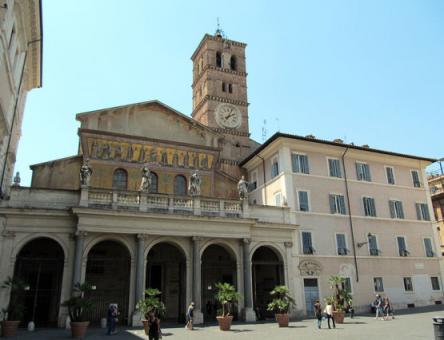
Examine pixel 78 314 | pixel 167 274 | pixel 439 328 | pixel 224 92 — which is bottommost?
pixel 439 328

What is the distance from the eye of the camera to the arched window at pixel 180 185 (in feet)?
96.1

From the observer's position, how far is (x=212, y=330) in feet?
65.5

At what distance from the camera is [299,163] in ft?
97.9

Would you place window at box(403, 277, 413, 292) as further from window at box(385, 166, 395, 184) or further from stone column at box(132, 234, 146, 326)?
stone column at box(132, 234, 146, 326)

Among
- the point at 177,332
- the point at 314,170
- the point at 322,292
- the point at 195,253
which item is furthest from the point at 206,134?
the point at 177,332

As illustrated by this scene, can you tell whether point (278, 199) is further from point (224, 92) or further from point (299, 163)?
point (224, 92)

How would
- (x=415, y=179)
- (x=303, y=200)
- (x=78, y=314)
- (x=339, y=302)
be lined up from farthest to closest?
(x=415, y=179) < (x=303, y=200) < (x=339, y=302) < (x=78, y=314)

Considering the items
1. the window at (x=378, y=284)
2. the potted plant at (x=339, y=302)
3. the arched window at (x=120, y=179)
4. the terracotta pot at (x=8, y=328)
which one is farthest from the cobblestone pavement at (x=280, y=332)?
the arched window at (x=120, y=179)

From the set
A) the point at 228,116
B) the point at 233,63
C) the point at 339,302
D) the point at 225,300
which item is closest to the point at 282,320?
the point at 225,300

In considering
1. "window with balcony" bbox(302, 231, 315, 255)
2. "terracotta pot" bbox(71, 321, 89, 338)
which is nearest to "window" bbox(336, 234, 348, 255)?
"window with balcony" bbox(302, 231, 315, 255)

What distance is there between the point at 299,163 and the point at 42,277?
1923 centimetres

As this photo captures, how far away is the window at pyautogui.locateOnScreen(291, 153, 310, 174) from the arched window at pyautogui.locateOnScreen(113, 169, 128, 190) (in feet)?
40.4

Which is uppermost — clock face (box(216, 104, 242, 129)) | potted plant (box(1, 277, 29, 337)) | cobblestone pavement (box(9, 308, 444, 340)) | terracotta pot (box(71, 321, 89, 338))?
clock face (box(216, 104, 242, 129))

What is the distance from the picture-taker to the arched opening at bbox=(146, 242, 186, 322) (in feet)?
87.0
